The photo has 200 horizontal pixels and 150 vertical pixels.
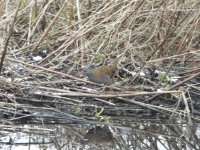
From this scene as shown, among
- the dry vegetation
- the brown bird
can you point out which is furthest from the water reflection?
the brown bird

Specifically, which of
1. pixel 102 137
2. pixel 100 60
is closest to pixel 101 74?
pixel 100 60

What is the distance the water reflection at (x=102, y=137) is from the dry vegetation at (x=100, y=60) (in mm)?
140

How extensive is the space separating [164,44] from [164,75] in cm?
52

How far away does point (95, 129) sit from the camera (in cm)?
432

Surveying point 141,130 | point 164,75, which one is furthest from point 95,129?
point 164,75

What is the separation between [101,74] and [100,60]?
0.58m

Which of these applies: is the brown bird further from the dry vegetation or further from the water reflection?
the water reflection

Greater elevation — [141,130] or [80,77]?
[80,77]

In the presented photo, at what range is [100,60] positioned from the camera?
529 cm

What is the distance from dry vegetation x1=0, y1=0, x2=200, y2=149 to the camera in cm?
462

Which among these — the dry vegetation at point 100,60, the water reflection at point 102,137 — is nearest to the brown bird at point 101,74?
the dry vegetation at point 100,60

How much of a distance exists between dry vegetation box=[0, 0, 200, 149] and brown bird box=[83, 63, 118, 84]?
0.07 m

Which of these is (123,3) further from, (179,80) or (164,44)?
(179,80)

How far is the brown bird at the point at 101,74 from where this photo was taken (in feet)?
15.5
